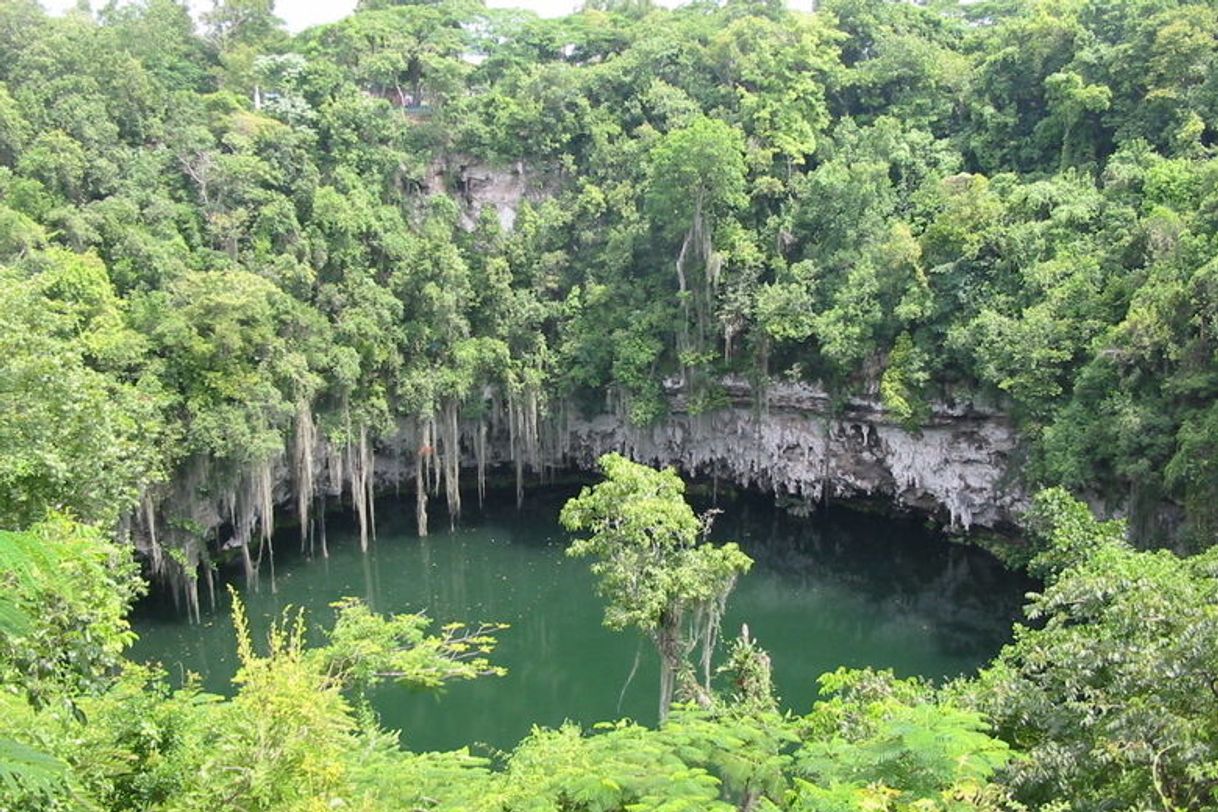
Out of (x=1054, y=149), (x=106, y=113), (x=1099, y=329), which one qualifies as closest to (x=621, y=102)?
(x=1054, y=149)

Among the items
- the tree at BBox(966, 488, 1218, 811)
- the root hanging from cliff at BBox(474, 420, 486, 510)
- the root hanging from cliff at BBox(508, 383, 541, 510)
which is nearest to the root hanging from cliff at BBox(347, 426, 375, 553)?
the root hanging from cliff at BBox(474, 420, 486, 510)

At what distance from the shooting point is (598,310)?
76.0 feet

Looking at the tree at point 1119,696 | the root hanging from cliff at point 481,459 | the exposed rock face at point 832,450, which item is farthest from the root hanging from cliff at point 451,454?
the tree at point 1119,696

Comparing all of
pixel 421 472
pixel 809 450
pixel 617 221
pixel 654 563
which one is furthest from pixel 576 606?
pixel 617 221

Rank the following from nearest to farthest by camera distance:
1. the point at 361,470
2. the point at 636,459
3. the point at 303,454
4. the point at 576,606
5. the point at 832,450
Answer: the point at 576,606 < the point at 303,454 < the point at 361,470 < the point at 832,450 < the point at 636,459

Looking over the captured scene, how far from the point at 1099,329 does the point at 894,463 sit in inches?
215

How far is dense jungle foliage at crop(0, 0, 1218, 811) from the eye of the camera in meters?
5.22

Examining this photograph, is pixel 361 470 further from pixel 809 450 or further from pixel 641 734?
pixel 641 734

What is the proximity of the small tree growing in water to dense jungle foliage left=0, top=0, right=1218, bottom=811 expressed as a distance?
0.39m

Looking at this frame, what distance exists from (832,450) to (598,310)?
260 inches

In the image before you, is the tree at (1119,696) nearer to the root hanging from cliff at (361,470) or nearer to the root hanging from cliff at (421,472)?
the root hanging from cliff at (361,470)

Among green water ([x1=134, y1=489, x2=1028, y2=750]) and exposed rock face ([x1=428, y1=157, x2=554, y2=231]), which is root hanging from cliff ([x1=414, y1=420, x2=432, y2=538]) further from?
exposed rock face ([x1=428, y1=157, x2=554, y2=231])

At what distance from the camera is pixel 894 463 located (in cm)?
2045

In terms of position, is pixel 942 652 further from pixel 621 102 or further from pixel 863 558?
pixel 621 102
